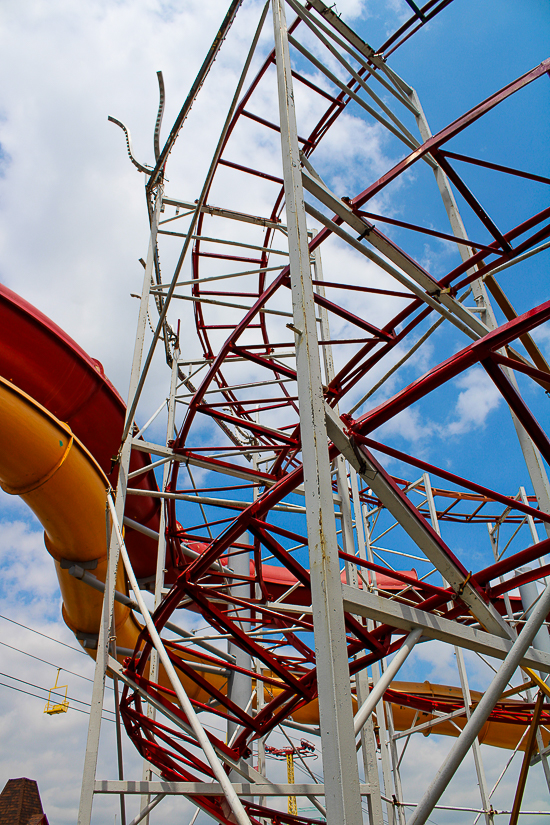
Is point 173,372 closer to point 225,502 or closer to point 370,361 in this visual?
point 225,502

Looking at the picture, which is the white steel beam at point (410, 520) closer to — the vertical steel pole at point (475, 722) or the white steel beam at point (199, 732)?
the vertical steel pole at point (475, 722)

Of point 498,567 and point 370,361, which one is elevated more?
point 370,361

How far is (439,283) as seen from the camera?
19.5 ft

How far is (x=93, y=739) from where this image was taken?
202 inches

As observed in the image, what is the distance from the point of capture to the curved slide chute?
7582 millimetres

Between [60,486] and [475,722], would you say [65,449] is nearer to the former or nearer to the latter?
[60,486]

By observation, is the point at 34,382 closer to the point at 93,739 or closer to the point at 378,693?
the point at 93,739

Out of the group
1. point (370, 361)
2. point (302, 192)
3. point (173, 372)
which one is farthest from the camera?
point (173, 372)

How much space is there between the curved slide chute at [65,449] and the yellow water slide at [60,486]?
1 centimetres

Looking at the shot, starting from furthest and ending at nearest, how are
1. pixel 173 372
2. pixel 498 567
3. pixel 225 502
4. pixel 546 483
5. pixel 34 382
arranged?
pixel 173 372, pixel 34 382, pixel 225 502, pixel 546 483, pixel 498 567

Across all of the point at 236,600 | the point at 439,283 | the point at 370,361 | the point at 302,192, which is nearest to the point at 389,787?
the point at 236,600

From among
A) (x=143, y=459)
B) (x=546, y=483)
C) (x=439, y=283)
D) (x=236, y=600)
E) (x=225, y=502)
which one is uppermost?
(x=143, y=459)

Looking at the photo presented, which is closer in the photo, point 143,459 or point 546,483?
point 546,483

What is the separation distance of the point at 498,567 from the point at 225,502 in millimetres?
4155
